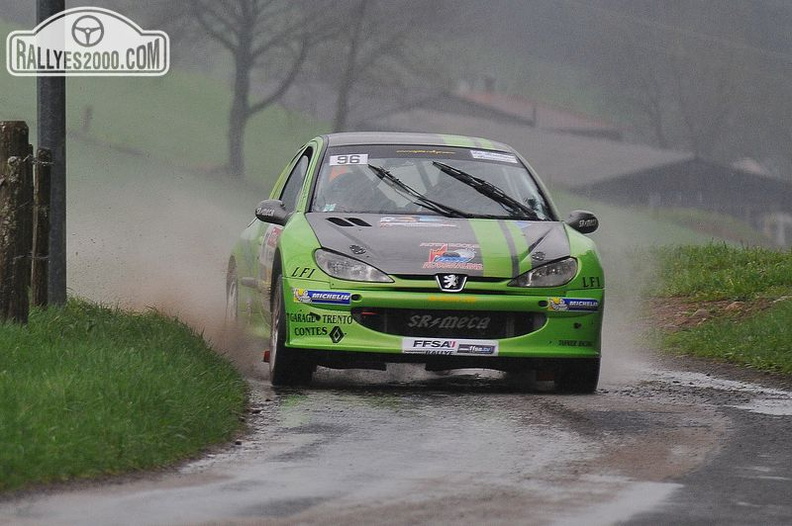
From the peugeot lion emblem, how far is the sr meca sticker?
3403 cm

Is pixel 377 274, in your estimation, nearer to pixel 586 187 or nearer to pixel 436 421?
pixel 436 421

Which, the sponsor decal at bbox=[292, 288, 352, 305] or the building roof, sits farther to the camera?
the building roof

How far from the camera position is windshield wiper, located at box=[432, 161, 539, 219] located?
10.7 metres

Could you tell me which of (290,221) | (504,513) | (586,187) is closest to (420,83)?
(586,187)

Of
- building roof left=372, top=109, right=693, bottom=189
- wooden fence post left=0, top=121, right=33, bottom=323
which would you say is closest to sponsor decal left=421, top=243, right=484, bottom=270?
wooden fence post left=0, top=121, right=33, bottom=323

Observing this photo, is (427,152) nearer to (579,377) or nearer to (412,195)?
(412,195)

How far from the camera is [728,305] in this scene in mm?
15211

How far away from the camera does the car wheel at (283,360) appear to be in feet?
31.7

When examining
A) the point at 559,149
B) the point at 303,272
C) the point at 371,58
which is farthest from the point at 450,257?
the point at 559,149

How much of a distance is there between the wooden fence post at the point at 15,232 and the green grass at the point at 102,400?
0.63 ft

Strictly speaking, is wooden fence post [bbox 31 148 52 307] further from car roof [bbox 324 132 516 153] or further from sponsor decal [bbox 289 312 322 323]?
sponsor decal [bbox 289 312 322 323]

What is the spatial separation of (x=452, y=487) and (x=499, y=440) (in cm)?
131

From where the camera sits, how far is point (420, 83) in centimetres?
6869

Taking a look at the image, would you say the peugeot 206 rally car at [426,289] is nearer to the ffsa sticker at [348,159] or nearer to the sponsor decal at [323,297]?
the sponsor decal at [323,297]
